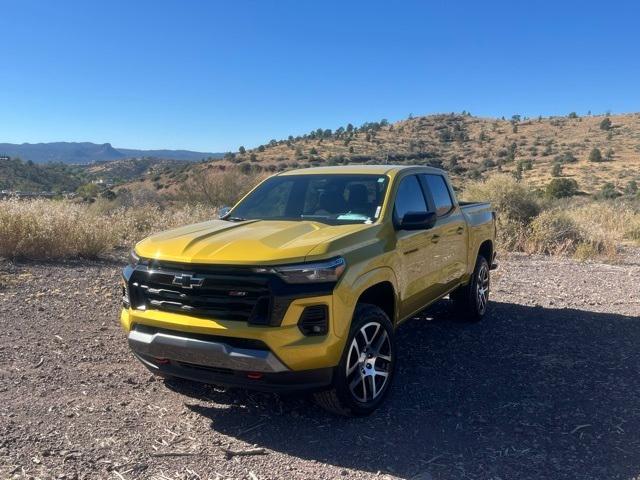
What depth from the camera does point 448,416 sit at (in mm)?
4059

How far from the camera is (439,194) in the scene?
231 inches

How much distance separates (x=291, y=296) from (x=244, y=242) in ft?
2.04

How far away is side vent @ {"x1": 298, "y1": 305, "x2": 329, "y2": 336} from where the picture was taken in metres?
3.47

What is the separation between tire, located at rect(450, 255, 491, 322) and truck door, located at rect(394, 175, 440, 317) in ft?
3.54

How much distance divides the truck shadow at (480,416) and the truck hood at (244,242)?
122cm

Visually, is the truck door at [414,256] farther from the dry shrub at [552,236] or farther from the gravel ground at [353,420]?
the dry shrub at [552,236]

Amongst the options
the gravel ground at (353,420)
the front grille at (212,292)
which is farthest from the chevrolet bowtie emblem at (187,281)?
the gravel ground at (353,420)

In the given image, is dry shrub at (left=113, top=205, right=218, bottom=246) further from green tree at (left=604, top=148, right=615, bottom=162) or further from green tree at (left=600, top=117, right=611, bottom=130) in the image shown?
green tree at (left=600, top=117, right=611, bottom=130)

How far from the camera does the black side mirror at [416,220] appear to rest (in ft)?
14.3

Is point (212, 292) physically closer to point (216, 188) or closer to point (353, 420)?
point (353, 420)

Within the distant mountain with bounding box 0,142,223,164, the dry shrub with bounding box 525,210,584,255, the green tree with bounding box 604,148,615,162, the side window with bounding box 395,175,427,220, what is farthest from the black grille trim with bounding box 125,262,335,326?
the distant mountain with bounding box 0,142,223,164

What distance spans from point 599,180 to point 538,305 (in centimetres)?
3019

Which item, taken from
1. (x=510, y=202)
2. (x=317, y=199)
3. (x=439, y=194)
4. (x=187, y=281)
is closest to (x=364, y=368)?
(x=187, y=281)

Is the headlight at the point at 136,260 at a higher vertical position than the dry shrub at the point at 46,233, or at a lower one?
higher
